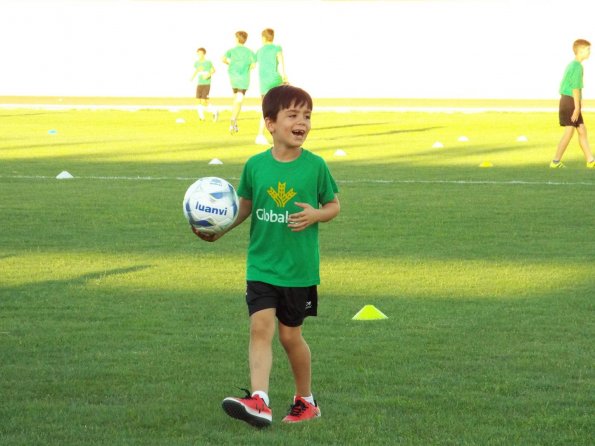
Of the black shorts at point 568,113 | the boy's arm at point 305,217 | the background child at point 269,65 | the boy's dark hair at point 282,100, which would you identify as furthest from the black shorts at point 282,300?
the background child at point 269,65

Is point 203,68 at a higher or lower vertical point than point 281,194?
lower

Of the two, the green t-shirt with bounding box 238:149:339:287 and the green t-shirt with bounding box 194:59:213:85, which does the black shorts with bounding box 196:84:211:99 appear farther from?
the green t-shirt with bounding box 238:149:339:287

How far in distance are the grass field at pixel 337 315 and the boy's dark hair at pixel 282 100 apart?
1.40 metres

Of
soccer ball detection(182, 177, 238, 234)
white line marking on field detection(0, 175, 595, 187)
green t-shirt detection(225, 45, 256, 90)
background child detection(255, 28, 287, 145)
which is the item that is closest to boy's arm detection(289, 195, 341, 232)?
soccer ball detection(182, 177, 238, 234)

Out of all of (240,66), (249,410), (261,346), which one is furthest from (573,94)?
(249,410)

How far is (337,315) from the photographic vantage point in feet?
28.7

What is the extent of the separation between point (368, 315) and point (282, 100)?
2.76 metres

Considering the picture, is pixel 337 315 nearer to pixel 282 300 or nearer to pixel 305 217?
pixel 282 300

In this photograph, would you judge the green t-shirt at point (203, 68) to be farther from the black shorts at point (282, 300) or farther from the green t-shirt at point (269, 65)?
the black shorts at point (282, 300)

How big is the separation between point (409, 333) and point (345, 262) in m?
2.97

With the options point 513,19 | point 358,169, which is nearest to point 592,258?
point 358,169

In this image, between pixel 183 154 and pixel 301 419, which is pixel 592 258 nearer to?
pixel 301 419

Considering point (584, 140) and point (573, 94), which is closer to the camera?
point (573, 94)

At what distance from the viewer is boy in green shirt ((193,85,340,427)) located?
241 inches
